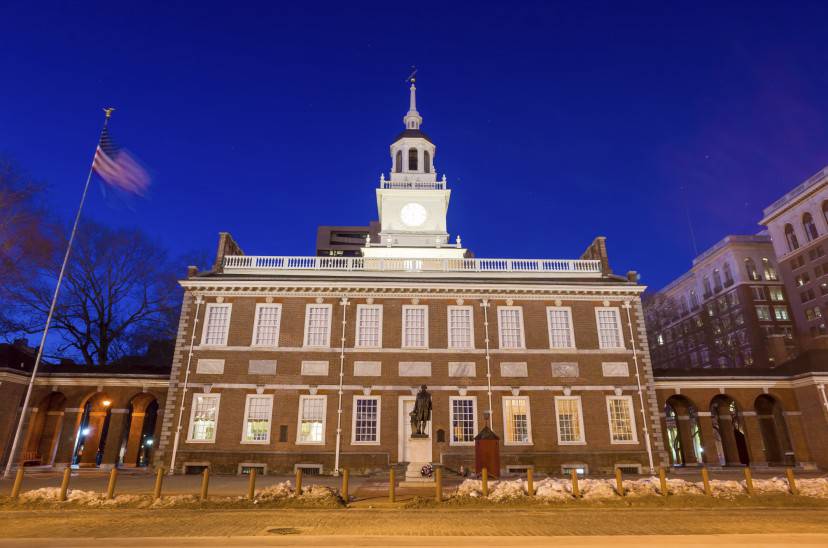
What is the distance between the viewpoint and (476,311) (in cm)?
2686

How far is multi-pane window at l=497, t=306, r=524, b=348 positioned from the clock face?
1407cm

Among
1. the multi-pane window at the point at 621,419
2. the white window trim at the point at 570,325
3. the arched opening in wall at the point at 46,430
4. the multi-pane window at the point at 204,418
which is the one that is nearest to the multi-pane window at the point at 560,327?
the white window trim at the point at 570,325

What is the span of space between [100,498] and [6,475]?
11070mm

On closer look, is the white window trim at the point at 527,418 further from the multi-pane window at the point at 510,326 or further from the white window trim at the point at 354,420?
the white window trim at the point at 354,420

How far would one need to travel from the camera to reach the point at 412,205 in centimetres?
3903

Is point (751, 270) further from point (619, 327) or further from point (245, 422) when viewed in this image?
point (245, 422)

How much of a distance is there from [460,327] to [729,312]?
6030 centimetres

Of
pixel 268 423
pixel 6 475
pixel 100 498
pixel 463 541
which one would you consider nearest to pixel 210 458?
pixel 268 423

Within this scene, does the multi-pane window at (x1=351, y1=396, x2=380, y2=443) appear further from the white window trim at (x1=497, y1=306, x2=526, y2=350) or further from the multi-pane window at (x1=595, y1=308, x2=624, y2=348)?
the multi-pane window at (x1=595, y1=308, x2=624, y2=348)

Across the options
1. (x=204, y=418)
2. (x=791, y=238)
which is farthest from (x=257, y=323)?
(x=791, y=238)

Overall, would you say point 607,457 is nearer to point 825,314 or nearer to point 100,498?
point 100,498

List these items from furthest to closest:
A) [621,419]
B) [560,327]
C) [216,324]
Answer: [560,327] → [216,324] → [621,419]

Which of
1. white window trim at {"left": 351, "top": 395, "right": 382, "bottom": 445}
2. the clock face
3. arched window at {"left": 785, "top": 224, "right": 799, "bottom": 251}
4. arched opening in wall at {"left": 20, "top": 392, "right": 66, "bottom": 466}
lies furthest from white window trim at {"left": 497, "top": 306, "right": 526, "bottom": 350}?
arched window at {"left": 785, "top": 224, "right": 799, "bottom": 251}

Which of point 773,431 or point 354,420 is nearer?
point 354,420
